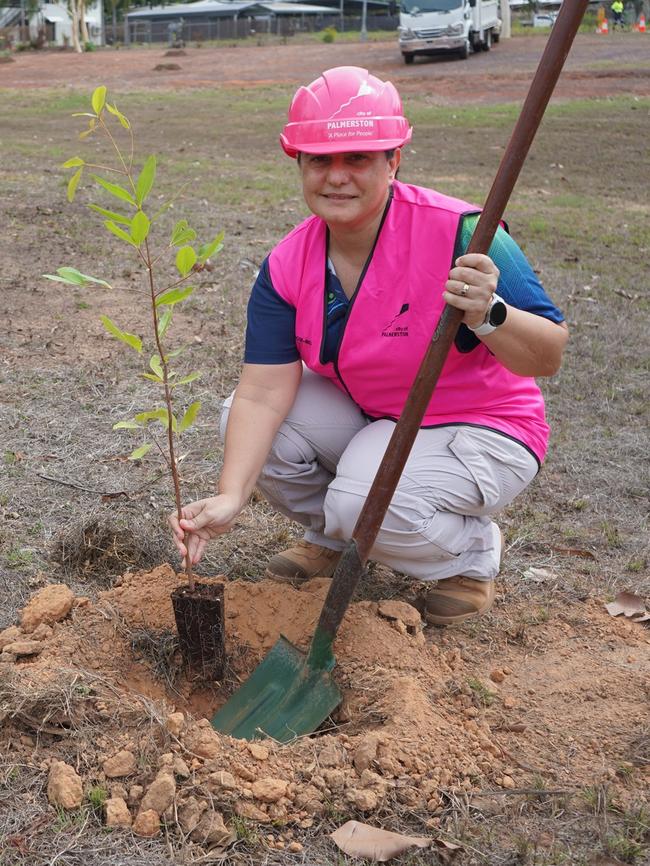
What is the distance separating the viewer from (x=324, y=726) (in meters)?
2.63

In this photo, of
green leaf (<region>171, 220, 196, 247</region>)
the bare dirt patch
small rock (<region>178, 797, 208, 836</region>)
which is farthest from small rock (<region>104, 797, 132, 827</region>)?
the bare dirt patch

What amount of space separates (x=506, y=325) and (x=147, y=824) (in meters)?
1.39

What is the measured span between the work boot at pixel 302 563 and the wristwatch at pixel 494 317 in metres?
1.12

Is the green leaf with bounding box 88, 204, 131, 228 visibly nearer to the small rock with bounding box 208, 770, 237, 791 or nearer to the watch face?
the watch face

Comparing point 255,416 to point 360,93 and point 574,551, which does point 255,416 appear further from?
point 574,551

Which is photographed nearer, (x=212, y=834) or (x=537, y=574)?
(x=212, y=834)

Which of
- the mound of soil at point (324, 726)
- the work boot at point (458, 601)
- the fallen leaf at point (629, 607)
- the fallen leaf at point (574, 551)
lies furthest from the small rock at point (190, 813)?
the fallen leaf at point (574, 551)

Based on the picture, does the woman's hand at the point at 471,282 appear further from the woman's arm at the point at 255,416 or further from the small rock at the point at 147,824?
the small rock at the point at 147,824

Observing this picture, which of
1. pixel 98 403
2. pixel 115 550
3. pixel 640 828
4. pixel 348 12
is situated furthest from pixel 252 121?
pixel 348 12

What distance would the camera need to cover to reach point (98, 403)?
4477mm

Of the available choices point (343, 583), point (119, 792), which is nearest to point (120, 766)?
point (119, 792)

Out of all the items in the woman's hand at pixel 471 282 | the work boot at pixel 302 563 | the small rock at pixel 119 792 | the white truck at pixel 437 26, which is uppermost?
the white truck at pixel 437 26

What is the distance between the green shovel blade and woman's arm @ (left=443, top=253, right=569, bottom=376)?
0.95 metres

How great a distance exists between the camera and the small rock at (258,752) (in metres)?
2.31
